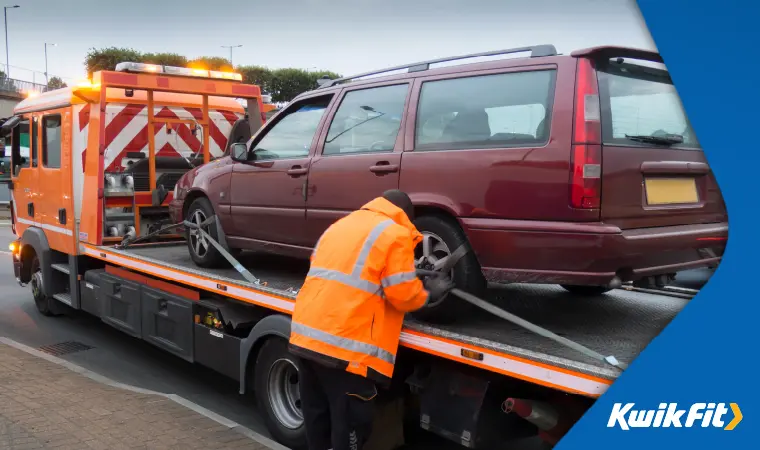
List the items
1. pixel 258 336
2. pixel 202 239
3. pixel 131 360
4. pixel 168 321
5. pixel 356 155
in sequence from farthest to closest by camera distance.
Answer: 1. pixel 131 360
2. pixel 168 321
3. pixel 202 239
4. pixel 258 336
5. pixel 356 155

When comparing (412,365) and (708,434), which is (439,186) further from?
(708,434)

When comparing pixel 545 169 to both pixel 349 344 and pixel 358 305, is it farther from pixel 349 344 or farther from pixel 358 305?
pixel 349 344

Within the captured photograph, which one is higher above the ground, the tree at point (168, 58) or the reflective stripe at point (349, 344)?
the tree at point (168, 58)

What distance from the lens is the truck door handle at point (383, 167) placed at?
163 inches

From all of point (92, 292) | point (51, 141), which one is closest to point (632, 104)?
point (92, 292)

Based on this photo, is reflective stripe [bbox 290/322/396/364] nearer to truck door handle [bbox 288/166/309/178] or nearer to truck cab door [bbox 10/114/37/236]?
truck door handle [bbox 288/166/309/178]

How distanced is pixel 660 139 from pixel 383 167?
159 centimetres

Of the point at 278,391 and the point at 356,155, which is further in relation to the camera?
the point at 278,391

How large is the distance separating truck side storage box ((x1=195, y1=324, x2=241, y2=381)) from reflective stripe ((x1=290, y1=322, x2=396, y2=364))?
167cm

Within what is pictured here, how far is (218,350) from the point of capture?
210 inches

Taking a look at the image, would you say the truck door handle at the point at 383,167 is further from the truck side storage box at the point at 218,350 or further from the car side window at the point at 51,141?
the car side window at the point at 51,141

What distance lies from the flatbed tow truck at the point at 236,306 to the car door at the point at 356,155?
2.16 feet

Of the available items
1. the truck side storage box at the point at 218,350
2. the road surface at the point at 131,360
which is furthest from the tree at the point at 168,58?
the truck side storage box at the point at 218,350

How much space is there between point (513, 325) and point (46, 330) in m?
6.39
